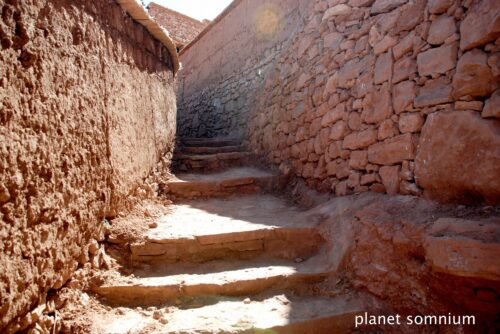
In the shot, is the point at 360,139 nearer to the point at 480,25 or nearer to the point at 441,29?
the point at 441,29

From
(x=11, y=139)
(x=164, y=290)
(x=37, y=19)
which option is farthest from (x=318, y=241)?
(x=37, y=19)

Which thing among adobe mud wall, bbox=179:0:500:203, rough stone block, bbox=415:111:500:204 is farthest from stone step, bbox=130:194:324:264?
rough stone block, bbox=415:111:500:204

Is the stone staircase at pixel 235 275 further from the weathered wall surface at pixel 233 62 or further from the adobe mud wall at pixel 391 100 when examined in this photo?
the weathered wall surface at pixel 233 62

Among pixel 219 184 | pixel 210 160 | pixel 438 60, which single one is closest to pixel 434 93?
pixel 438 60

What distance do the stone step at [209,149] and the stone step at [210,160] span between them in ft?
0.72

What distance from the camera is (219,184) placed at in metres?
4.14

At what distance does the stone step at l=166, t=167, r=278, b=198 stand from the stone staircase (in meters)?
0.37

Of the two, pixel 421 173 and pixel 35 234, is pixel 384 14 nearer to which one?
pixel 421 173

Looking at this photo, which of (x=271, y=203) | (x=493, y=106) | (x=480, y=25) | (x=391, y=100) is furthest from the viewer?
(x=271, y=203)

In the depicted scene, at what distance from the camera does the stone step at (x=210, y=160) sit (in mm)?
4855

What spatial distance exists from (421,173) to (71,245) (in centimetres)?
232

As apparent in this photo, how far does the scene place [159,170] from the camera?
391cm

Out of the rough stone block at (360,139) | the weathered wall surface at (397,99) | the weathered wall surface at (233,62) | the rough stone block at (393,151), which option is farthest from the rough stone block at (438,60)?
the weathered wall surface at (233,62)

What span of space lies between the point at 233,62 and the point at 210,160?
312 centimetres
